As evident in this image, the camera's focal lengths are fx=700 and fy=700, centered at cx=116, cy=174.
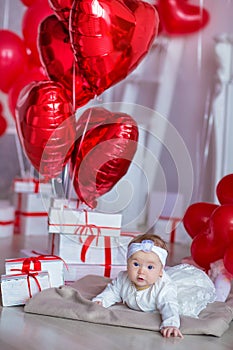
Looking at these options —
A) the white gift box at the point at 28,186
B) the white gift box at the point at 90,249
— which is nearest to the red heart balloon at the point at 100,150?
the white gift box at the point at 90,249

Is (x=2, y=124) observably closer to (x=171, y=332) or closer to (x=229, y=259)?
(x=229, y=259)

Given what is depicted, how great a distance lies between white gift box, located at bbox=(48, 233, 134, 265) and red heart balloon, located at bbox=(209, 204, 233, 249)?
34cm

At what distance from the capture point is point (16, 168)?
3.88 m

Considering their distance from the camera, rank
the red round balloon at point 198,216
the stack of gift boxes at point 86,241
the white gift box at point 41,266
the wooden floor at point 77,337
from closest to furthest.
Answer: the wooden floor at point 77,337
the white gift box at point 41,266
the stack of gift boxes at point 86,241
the red round balloon at point 198,216

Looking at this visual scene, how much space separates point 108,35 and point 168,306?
3.07ft

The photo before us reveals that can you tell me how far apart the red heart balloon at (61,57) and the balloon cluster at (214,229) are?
58 cm

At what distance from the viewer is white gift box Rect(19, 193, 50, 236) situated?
3154 mm

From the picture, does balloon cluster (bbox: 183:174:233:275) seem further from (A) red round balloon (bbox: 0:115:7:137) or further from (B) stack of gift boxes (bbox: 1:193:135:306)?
(A) red round balloon (bbox: 0:115:7:137)

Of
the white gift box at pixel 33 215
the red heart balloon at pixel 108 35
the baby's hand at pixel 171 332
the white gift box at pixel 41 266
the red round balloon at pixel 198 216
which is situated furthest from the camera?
the white gift box at pixel 33 215

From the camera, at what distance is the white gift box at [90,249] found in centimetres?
239

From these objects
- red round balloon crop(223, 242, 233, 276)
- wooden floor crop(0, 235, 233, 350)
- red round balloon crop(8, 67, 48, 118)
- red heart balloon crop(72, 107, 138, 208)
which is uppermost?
red round balloon crop(8, 67, 48, 118)

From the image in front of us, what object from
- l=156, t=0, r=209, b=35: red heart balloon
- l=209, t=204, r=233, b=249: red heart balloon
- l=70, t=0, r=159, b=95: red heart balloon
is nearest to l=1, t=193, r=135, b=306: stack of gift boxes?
l=209, t=204, r=233, b=249: red heart balloon

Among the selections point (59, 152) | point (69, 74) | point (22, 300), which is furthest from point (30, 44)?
point (22, 300)

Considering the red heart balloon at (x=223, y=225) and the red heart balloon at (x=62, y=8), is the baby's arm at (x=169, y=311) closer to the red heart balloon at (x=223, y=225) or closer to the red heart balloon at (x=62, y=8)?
the red heart balloon at (x=223, y=225)
